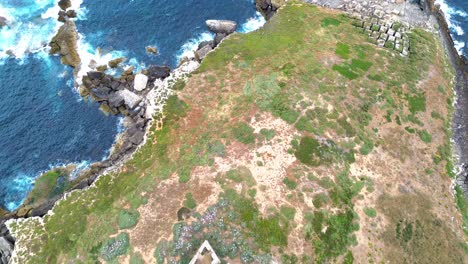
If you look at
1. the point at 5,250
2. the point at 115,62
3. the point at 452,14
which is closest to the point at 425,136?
the point at 452,14

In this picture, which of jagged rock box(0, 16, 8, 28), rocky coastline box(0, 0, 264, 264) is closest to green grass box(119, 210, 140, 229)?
rocky coastline box(0, 0, 264, 264)

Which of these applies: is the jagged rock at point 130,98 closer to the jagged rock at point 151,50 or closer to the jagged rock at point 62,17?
the jagged rock at point 151,50

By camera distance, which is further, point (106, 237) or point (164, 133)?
point (164, 133)

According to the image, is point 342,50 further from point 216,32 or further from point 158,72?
point 158,72

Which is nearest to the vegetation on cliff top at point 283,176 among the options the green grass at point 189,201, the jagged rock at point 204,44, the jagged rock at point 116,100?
the green grass at point 189,201

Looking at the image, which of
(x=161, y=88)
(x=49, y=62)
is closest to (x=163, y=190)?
(x=161, y=88)

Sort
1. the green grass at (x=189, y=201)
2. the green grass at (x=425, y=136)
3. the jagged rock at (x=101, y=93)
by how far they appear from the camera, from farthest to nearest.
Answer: the jagged rock at (x=101, y=93)
the green grass at (x=425, y=136)
the green grass at (x=189, y=201)

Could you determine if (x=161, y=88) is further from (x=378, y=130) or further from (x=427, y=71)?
(x=427, y=71)
